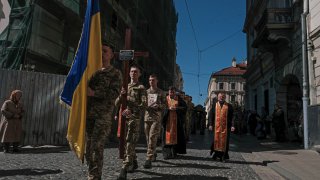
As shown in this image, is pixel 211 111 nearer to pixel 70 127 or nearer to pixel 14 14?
pixel 70 127

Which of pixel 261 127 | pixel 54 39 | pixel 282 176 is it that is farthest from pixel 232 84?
pixel 282 176

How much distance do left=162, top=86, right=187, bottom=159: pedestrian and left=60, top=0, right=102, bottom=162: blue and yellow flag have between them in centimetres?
457

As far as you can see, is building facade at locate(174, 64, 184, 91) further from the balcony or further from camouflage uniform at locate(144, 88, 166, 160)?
camouflage uniform at locate(144, 88, 166, 160)

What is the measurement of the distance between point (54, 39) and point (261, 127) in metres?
11.9

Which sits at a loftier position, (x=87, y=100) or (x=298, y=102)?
(x=298, y=102)

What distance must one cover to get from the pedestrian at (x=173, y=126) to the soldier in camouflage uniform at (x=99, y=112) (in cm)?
464

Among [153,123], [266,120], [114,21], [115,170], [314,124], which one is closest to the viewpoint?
[115,170]

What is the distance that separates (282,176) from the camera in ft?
23.6

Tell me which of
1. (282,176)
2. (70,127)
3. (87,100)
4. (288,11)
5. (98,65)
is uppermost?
(288,11)

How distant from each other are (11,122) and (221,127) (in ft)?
18.1

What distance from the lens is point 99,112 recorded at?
16.5 feet

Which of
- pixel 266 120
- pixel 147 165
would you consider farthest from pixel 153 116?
pixel 266 120

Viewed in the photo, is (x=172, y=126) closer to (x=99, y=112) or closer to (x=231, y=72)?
(x=99, y=112)

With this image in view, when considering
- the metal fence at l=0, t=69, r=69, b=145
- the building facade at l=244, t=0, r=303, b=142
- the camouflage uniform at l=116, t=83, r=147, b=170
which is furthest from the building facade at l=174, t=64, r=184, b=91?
the camouflage uniform at l=116, t=83, r=147, b=170
